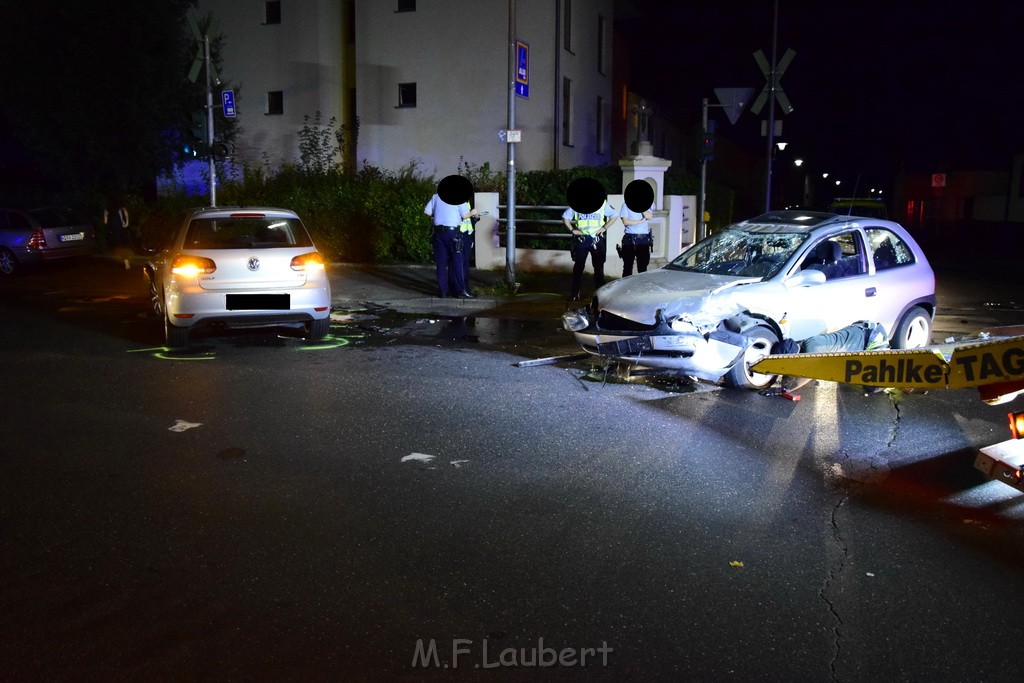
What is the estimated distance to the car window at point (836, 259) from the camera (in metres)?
8.50

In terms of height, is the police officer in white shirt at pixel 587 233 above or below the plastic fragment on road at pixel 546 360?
above

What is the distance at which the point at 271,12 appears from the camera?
26.8 meters

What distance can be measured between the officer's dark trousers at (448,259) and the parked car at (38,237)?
33.8 ft

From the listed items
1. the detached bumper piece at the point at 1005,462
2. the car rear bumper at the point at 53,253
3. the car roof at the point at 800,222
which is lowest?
the detached bumper piece at the point at 1005,462

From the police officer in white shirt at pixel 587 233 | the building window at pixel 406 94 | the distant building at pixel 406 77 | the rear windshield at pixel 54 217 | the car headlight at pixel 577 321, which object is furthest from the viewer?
the building window at pixel 406 94

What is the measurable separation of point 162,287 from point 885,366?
26.0 ft

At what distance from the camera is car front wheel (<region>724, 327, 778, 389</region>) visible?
7905 mm

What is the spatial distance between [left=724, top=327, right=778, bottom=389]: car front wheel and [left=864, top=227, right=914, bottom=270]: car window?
168cm

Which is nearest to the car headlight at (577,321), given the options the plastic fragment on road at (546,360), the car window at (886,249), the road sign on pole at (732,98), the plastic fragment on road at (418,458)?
the plastic fragment on road at (546,360)

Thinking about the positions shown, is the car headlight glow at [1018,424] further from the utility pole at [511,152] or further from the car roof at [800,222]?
the utility pole at [511,152]

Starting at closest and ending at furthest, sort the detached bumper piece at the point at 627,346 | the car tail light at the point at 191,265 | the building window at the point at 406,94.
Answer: the detached bumper piece at the point at 627,346, the car tail light at the point at 191,265, the building window at the point at 406,94

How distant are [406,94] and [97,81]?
7930 millimetres

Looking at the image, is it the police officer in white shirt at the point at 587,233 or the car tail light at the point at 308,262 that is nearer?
the car tail light at the point at 308,262

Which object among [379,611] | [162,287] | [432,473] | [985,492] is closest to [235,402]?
[432,473]
